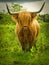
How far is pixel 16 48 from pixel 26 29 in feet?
1.06

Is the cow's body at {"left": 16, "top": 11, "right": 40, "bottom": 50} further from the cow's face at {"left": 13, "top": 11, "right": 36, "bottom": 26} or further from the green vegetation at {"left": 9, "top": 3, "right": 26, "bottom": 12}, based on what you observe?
the green vegetation at {"left": 9, "top": 3, "right": 26, "bottom": 12}

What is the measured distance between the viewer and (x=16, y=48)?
331cm

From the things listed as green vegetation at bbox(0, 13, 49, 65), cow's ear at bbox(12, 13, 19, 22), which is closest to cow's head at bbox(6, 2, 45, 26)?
cow's ear at bbox(12, 13, 19, 22)

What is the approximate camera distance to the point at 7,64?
3.29 m

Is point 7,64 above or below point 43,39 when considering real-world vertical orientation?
below

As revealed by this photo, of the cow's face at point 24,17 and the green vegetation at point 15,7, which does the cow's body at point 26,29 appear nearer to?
the cow's face at point 24,17

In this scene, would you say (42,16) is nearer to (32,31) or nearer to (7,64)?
(32,31)

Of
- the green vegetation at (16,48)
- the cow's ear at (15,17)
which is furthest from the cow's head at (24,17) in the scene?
the green vegetation at (16,48)

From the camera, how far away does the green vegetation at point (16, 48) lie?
129 inches

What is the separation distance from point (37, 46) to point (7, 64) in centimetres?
51

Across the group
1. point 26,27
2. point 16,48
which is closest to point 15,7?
point 26,27

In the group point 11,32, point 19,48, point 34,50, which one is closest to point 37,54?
point 34,50

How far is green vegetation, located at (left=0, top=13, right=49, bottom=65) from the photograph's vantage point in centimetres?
329

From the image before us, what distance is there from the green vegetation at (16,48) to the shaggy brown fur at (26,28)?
0.06 m
